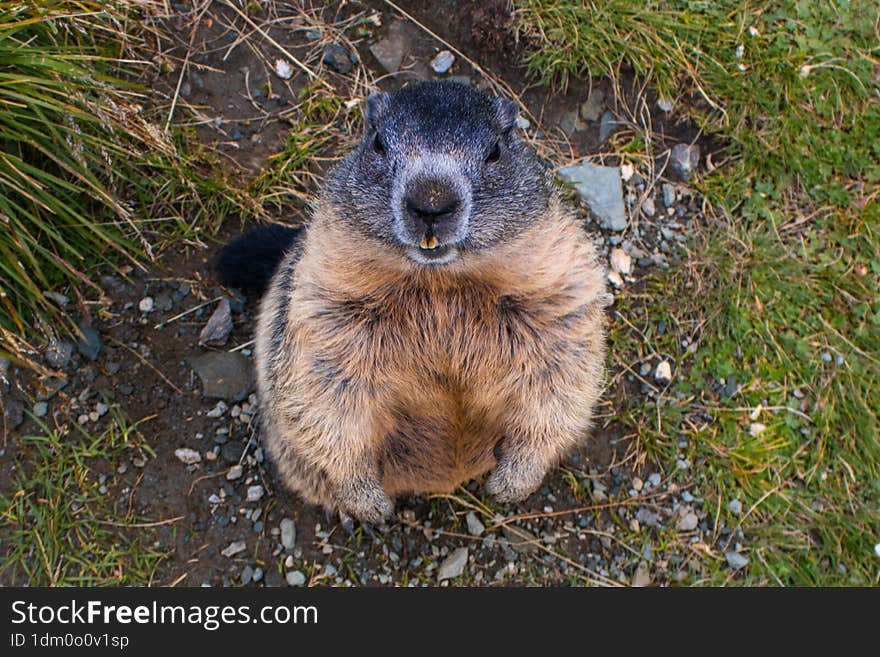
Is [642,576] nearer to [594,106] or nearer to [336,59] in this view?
[594,106]

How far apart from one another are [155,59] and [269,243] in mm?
1310

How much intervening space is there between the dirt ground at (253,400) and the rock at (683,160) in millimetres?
103

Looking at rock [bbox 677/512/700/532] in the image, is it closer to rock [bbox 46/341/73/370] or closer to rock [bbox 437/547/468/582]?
rock [bbox 437/547/468/582]

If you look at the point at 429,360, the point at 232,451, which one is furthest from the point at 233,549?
the point at 429,360

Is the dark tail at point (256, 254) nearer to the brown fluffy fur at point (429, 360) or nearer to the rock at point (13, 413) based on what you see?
the brown fluffy fur at point (429, 360)

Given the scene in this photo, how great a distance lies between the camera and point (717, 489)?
155 inches

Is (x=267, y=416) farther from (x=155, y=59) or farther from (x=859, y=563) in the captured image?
(x=859, y=563)

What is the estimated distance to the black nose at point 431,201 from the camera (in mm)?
2320

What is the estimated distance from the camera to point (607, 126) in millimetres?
4328

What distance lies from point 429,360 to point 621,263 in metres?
1.68

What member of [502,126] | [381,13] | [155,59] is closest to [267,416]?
[502,126]

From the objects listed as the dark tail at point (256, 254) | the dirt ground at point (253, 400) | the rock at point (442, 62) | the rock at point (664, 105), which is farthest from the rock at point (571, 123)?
the dark tail at point (256, 254)

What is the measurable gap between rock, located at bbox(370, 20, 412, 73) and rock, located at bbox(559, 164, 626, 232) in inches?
42.7

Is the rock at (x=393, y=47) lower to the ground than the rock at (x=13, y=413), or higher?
higher
